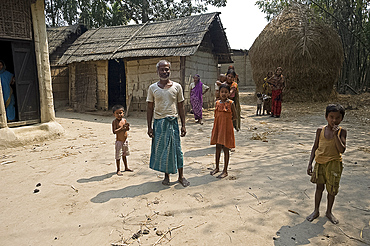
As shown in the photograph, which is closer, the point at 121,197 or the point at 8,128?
the point at 121,197

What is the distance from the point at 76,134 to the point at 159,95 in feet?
15.5

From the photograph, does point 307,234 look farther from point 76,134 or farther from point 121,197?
point 76,134

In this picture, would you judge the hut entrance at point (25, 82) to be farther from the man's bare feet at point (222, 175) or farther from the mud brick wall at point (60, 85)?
the mud brick wall at point (60, 85)

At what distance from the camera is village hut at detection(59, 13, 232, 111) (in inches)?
402

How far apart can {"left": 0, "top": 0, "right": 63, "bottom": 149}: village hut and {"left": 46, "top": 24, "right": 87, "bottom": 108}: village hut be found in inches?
293

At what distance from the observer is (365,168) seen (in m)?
4.07

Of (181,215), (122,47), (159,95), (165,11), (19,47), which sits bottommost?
(181,215)

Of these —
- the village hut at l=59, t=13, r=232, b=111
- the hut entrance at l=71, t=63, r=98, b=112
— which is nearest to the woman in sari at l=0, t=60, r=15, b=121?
the village hut at l=59, t=13, r=232, b=111

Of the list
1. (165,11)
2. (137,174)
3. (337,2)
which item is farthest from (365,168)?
(165,11)

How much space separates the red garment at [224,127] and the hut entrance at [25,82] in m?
4.85

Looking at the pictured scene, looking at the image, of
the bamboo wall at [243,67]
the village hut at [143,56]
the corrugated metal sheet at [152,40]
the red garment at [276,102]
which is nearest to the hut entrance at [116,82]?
the village hut at [143,56]

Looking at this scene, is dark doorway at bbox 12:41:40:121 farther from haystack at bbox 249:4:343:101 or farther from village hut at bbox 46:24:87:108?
haystack at bbox 249:4:343:101

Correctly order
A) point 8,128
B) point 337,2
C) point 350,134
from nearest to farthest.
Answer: point 8,128 < point 350,134 < point 337,2

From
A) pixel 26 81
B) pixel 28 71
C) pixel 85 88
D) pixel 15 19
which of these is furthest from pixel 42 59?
pixel 85 88
